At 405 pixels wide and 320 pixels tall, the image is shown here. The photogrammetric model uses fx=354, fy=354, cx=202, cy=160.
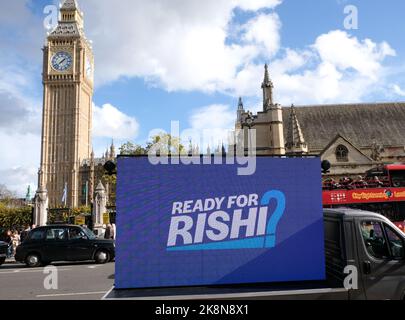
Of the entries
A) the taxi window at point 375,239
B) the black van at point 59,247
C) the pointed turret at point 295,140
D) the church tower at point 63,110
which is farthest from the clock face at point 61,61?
the taxi window at point 375,239

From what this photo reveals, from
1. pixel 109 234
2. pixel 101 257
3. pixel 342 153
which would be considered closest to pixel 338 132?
pixel 342 153

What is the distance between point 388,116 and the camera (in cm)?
4834

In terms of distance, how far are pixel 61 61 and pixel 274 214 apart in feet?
327

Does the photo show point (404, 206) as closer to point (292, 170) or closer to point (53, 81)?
point (292, 170)

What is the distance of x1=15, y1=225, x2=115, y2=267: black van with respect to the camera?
15398 mm

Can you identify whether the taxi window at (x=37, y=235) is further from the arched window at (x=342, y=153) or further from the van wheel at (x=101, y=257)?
the arched window at (x=342, y=153)

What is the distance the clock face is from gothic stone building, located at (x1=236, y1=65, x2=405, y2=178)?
212 feet

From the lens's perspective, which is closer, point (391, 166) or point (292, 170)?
point (292, 170)

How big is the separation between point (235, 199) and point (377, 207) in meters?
16.9

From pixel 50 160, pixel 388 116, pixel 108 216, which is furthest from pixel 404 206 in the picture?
pixel 50 160

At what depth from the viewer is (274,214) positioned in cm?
600

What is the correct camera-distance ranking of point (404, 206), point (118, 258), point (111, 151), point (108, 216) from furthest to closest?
point (111, 151), point (108, 216), point (404, 206), point (118, 258)

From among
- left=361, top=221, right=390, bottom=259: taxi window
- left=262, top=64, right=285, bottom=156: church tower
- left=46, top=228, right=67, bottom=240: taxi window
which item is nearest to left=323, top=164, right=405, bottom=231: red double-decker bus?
left=46, top=228, right=67, bottom=240: taxi window

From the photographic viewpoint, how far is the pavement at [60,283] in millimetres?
9336
